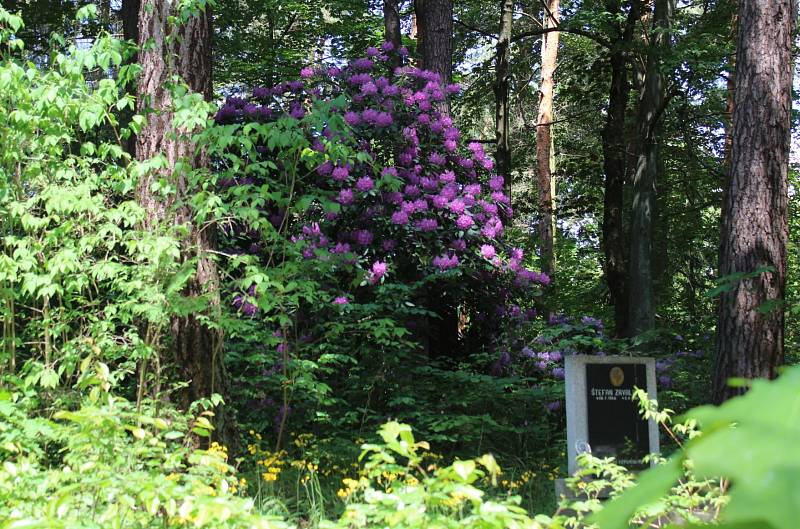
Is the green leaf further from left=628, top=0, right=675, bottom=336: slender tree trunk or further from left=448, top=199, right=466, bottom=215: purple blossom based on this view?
left=628, top=0, right=675, bottom=336: slender tree trunk

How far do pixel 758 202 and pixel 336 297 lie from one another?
3.65 meters

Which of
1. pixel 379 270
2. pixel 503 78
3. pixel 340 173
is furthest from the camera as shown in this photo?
pixel 503 78

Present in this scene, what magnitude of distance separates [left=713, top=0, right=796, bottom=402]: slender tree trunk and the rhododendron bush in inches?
102

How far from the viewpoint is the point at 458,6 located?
59.8 ft

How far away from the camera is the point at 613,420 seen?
6.42 meters

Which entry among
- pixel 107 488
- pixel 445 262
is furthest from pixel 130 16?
pixel 107 488

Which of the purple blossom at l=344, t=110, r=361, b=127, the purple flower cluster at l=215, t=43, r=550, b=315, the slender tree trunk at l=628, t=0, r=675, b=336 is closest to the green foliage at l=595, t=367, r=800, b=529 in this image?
the purple flower cluster at l=215, t=43, r=550, b=315

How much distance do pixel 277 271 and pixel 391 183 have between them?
3.09 feet

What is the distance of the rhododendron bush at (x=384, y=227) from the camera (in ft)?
25.4

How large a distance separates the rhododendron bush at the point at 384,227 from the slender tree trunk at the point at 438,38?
56cm

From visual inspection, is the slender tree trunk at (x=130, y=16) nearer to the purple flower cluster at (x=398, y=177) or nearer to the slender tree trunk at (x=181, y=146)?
the purple flower cluster at (x=398, y=177)

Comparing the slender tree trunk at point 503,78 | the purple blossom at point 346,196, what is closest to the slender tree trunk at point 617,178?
the slender tree trunk at point 503,78

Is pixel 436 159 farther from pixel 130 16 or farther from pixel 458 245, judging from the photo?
pixel 130 16

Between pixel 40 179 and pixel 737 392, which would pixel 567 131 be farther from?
pixel 40 179
